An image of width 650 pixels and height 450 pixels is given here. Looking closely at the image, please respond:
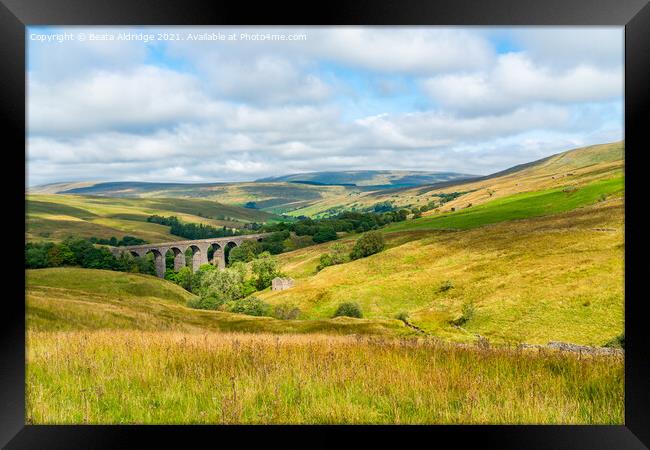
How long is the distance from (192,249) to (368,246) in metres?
45.5

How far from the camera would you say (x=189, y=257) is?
96.1 m

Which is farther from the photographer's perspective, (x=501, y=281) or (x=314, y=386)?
(x=501, y=281)

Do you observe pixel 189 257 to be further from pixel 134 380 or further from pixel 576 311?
pixel 134 380

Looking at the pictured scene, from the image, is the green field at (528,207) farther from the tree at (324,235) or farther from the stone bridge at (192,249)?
the stone bridge at (192,249)

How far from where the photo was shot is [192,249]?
97.1m

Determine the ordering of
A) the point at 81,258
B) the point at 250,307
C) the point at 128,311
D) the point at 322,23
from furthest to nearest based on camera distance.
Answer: the point at 81,258
the point at 250,307
the point at 128,311
the point at 322,23

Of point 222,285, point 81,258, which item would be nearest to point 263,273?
point 222,285

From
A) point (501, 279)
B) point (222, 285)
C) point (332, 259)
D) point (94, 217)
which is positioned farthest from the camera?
point (94, 217)

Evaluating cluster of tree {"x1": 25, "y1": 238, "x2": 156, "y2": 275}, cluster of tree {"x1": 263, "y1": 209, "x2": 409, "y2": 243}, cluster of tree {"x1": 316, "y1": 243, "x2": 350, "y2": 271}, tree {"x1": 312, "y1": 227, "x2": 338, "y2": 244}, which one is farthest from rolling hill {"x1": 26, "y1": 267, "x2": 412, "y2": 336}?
cluster of tree {"x1": 263, "y1": 209, "x2": 409, "y2": 243}

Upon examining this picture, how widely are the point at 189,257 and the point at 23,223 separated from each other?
94.4 metres

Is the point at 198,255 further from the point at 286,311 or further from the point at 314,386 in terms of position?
the point at 314,386

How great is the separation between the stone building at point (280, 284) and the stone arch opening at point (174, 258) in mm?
35050

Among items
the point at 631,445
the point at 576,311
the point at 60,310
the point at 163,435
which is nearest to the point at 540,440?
the point at 631,445

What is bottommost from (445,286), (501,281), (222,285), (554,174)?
(222,285)
